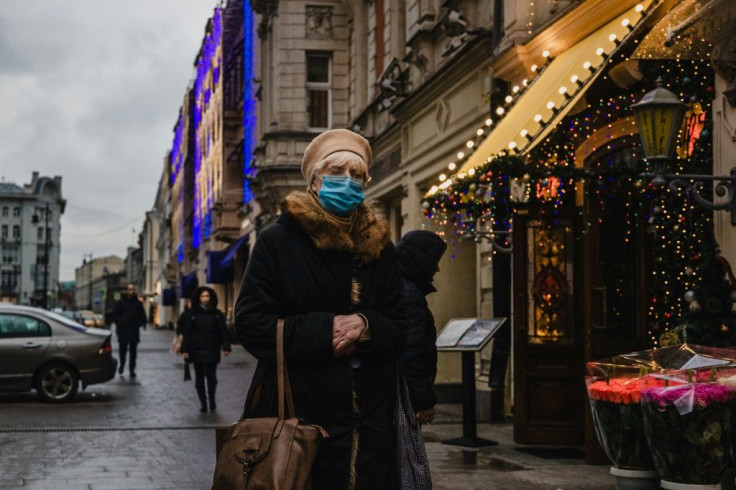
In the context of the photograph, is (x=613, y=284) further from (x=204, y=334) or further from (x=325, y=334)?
(x=325, y=334)

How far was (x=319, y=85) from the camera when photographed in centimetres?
2914

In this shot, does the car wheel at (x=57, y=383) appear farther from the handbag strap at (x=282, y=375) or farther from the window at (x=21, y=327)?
the handbag strap at (x=282, y=375)

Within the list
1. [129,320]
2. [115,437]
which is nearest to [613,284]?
[115,437]

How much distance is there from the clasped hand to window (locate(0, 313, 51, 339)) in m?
13.5

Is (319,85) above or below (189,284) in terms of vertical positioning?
above

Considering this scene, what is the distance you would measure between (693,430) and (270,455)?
279 centimetres

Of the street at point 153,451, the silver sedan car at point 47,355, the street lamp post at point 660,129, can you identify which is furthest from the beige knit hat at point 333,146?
the silver sedan car at point 47,355

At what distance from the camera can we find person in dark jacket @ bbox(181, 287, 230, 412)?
14742mm

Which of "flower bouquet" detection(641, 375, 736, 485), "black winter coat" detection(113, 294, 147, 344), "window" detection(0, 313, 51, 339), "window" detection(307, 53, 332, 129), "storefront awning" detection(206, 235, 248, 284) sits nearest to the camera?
"flower bouquet" detection(641, 375, 736, 485)

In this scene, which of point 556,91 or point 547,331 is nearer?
point 556,91

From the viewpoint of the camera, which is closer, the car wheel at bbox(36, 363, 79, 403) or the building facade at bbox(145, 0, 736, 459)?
the building facade at bbox(145, 0, 736, 459)


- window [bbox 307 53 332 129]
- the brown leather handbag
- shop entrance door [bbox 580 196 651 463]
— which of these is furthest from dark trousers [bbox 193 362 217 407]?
window [bbox 307 53 332 129]

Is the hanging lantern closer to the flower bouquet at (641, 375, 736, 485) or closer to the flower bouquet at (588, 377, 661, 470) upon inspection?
the flower bouquet at (588, 377, 661, 470)

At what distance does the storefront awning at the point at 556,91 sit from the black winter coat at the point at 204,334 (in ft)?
16.4
